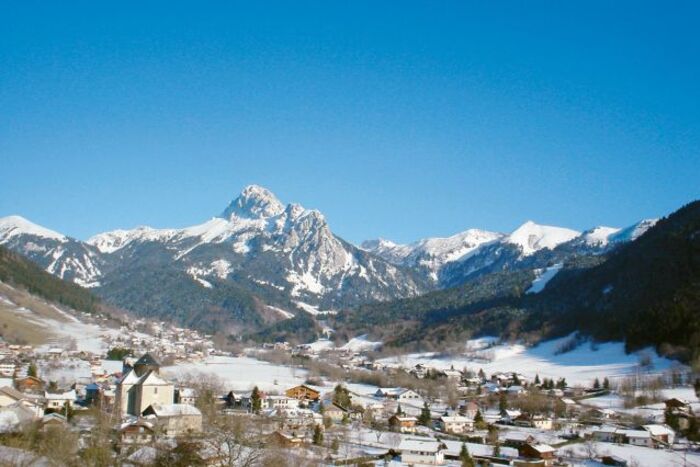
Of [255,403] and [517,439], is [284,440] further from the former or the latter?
[255,403]

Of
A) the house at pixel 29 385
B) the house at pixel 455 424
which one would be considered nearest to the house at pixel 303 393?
the house at pixel 455 424

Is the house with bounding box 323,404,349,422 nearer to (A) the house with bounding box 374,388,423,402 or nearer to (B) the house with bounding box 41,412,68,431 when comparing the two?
(A) the house with bounding box 374,388,423,402

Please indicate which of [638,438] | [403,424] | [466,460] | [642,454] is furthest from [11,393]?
[638,438]

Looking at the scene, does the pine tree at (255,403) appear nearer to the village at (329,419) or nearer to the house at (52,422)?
the village at (329,419)

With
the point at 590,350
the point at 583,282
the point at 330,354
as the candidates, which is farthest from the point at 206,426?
→ the point at 583,282

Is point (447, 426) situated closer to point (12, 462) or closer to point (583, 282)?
point (12, 462)

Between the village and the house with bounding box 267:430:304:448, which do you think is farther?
the house with bounding box 267:430:304:448

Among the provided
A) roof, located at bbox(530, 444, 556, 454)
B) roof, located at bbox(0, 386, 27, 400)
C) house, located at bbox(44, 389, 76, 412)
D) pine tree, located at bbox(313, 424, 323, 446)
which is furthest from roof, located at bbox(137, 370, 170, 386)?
roof, located at bbox(530, 444, 556, 454)
